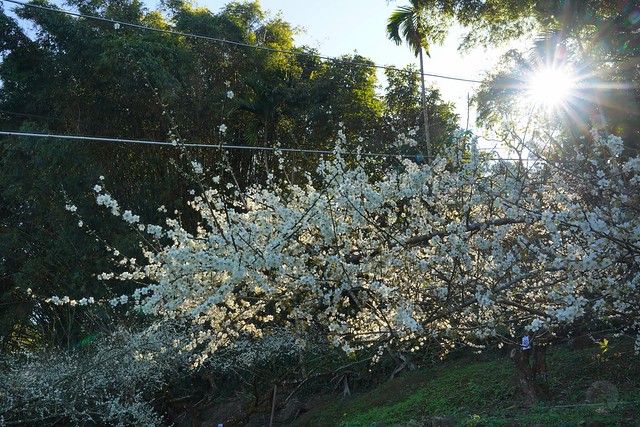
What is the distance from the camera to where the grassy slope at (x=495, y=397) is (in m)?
6.89

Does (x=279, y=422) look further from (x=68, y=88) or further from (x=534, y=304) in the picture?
(x=68, y=88)

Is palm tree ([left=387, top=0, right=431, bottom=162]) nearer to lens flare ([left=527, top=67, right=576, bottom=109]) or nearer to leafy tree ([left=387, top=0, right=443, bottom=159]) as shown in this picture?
leafy tree ([left=387, top=0, right=443, bottom=159])

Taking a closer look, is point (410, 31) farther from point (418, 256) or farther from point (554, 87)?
point (418, 256)

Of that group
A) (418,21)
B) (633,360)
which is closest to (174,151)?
(418,21)

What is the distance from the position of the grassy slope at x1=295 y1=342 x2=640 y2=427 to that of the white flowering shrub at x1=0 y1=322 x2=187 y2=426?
2.85 m

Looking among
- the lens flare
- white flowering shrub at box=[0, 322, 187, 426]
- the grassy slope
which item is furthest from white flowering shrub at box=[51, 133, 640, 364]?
white flowering shrub at box=[0, 322, 187, 426]

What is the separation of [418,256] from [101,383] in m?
8.84

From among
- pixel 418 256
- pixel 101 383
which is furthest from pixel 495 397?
pixel 101 383

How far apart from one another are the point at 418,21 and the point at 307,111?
145 inches

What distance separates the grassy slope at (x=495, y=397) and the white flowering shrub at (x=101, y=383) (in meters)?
2.85

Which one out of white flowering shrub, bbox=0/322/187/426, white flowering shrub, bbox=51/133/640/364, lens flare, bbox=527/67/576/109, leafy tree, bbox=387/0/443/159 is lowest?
white flowering shrub, bbox=0/322/187/426

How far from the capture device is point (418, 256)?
4.87 m

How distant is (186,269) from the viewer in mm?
4316

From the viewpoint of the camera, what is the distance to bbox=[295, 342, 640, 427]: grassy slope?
6.89 m
